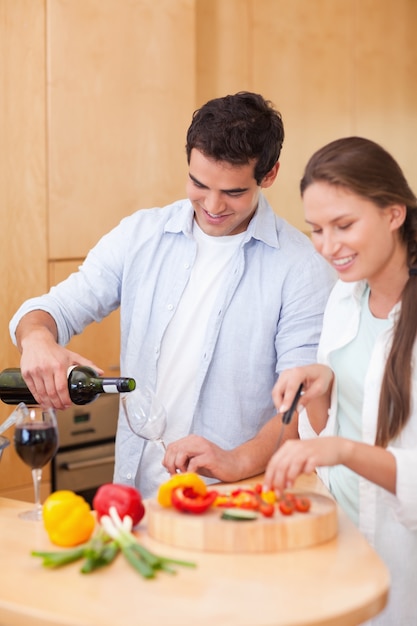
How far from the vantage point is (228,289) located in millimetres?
2387

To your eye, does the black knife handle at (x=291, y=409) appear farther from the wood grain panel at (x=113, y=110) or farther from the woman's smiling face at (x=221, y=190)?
the wood grain panel at (x=113, y=110)

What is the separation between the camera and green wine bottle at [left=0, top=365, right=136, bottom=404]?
197 cm

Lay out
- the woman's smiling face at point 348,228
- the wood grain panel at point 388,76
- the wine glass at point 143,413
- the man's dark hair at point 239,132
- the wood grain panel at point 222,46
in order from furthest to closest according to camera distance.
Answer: the wood grain panel at point 388,76 → the wood grain panel at point 222,46 → the man's dark hair at point 239,132 → the wine glass at point 143,413 → the woman's smiling face at point 348,228

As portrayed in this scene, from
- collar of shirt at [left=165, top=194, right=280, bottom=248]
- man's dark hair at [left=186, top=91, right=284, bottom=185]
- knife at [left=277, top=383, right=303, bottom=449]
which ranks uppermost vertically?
man's dark hair at [left=186, top=91, right=284, bottom=185]

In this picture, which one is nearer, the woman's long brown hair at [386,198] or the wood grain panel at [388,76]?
the woman's long brown hair at [386,198]

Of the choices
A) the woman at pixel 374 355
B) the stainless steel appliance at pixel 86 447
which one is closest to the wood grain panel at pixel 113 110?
the stainless steel appliance at pixel 86 447

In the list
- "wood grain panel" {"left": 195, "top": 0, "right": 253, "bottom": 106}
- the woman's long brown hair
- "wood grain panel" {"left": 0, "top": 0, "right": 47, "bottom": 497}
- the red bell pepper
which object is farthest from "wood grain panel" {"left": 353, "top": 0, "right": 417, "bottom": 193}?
the red bell pepper

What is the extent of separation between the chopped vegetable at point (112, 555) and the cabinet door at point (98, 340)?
2150 mm

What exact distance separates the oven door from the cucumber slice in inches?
85.7

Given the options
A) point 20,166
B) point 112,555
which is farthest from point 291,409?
point 20,166

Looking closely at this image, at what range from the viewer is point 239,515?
1559mm

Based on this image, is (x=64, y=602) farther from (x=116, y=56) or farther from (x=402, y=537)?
(x=116, y=56)

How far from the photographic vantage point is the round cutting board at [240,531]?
1527 mm

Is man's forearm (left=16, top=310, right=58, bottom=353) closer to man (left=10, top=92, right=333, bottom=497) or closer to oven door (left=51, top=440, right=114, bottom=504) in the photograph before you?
man (left=10, top=92, right=333, bottom=497)
